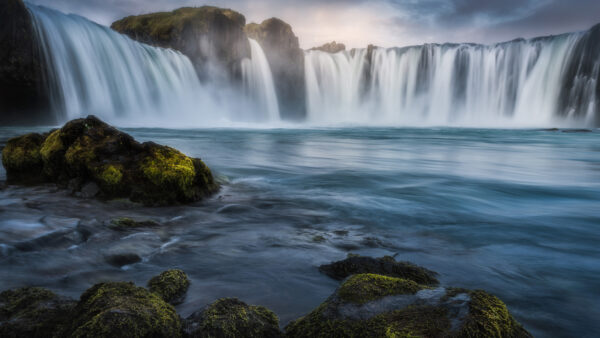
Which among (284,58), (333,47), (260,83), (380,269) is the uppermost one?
(333,47)

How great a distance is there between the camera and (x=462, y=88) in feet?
142

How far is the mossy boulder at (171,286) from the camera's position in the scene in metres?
2.64

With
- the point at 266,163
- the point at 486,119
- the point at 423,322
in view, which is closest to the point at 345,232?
the point at 423,322

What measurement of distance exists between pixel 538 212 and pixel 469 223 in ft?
5.10

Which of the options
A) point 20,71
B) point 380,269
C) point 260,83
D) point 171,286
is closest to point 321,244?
point 380,269

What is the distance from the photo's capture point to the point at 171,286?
2711 millimetres

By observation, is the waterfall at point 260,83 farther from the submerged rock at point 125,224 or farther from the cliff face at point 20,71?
the submerged rock at point 125,224

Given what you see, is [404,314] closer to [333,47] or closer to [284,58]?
[284,58]

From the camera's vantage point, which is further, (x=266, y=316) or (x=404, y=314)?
(x=266, y=316)

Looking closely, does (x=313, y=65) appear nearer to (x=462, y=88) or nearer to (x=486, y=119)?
(x=462, y=88)

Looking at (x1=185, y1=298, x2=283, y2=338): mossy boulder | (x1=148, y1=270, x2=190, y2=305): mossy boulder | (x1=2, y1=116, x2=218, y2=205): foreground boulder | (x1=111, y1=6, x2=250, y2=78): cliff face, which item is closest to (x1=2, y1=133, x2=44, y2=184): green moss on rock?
(x1=2, y1=116, x2=218, y2=205): foreground boulder

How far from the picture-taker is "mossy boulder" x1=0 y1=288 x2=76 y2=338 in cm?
181

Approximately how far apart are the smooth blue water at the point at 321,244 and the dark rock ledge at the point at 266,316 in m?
Answer: 0.64

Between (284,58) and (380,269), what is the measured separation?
48867 millimetres
